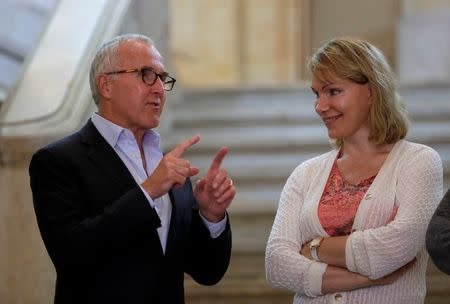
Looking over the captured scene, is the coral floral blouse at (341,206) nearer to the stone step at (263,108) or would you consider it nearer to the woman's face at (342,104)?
the woman's face at (342,104)

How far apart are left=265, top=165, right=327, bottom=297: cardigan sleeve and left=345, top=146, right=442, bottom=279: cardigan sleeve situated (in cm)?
14

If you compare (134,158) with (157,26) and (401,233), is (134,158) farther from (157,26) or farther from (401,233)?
(157,26)

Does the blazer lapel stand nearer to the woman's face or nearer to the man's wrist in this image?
the man's wrist

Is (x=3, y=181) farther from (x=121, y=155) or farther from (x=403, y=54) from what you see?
(x=403, y=54)

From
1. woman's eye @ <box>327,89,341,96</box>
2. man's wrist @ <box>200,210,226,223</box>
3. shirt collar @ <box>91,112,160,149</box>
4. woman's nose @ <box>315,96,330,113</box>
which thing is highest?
woman's eye @ <box>327,89,341,96</box>

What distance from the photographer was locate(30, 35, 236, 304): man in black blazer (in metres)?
2.87

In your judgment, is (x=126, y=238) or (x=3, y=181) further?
(x=3, y=181)

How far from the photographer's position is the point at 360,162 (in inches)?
130

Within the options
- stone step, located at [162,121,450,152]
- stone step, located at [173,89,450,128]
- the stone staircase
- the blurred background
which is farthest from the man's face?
stone step, located at [173,89,450,128]

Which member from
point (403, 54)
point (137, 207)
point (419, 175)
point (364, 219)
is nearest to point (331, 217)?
point (364, 219)

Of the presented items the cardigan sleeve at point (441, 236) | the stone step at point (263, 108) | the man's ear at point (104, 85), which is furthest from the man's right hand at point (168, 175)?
the stone step at point (263, 108)

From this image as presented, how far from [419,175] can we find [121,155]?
0.99 meters

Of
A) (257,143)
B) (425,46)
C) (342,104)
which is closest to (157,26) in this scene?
(257,143)

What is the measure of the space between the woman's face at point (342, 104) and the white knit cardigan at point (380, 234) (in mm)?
162
